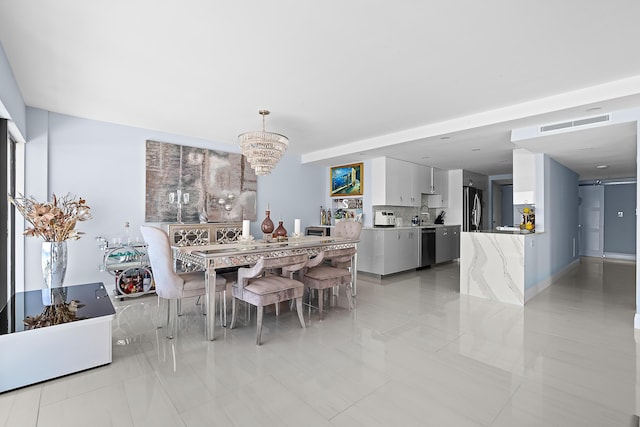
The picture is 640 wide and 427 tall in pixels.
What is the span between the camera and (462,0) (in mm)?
1786

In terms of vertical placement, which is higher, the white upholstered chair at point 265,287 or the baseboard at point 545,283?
the white upholstered chair at point 265,287

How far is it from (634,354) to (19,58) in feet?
19.1

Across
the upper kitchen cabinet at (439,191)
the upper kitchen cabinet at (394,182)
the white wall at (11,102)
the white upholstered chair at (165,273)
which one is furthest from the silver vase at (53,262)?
the upper kitchen cabinet at (439,191)

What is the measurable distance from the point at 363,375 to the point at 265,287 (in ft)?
3.88

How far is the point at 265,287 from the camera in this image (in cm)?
286

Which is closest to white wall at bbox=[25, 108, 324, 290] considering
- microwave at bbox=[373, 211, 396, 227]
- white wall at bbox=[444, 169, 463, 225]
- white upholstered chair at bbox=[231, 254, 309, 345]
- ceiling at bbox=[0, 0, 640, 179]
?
ceiling at bbox=[0, 0, 640, 179]

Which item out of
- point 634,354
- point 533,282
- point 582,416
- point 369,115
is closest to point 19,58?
point 369,115

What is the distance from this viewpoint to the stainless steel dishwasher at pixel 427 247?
6.28 metres

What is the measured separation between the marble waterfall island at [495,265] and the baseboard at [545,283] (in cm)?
22

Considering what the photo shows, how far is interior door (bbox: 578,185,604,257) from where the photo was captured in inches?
326

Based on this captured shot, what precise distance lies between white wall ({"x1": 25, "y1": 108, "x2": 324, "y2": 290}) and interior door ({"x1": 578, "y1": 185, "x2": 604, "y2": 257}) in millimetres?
10421

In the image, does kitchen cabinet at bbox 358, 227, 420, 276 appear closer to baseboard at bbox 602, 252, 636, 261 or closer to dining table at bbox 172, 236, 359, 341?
dining table at bbox 172, 236, 359, 341

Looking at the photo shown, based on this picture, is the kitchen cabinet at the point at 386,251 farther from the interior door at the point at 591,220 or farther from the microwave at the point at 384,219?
the interior door at the point at 591,220

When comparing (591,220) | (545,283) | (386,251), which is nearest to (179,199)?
(386,251)
